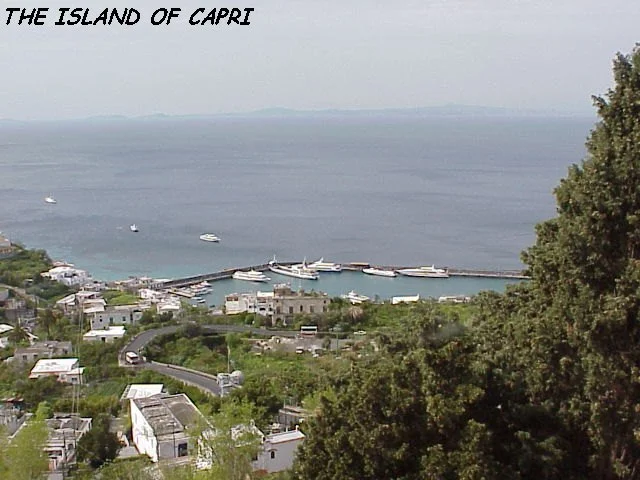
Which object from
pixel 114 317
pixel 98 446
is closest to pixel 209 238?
pixel 114 317

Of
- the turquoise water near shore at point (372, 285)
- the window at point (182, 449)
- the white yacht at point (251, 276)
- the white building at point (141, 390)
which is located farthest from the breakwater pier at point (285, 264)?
the window at point (182, 449)

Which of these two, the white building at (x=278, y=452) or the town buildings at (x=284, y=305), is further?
the town buildings at (x=284, y=305)

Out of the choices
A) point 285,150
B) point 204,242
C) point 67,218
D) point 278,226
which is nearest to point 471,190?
point 278,226

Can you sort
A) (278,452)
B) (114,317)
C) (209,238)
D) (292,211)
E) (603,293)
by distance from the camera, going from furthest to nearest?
(292,211)
(209,238)
(114,317)
(278,452)
(603,293)

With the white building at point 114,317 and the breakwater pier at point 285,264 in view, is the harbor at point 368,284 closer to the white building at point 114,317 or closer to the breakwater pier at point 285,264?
the breakwater pier at point 285,264

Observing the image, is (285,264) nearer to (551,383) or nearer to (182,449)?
(182,449)
